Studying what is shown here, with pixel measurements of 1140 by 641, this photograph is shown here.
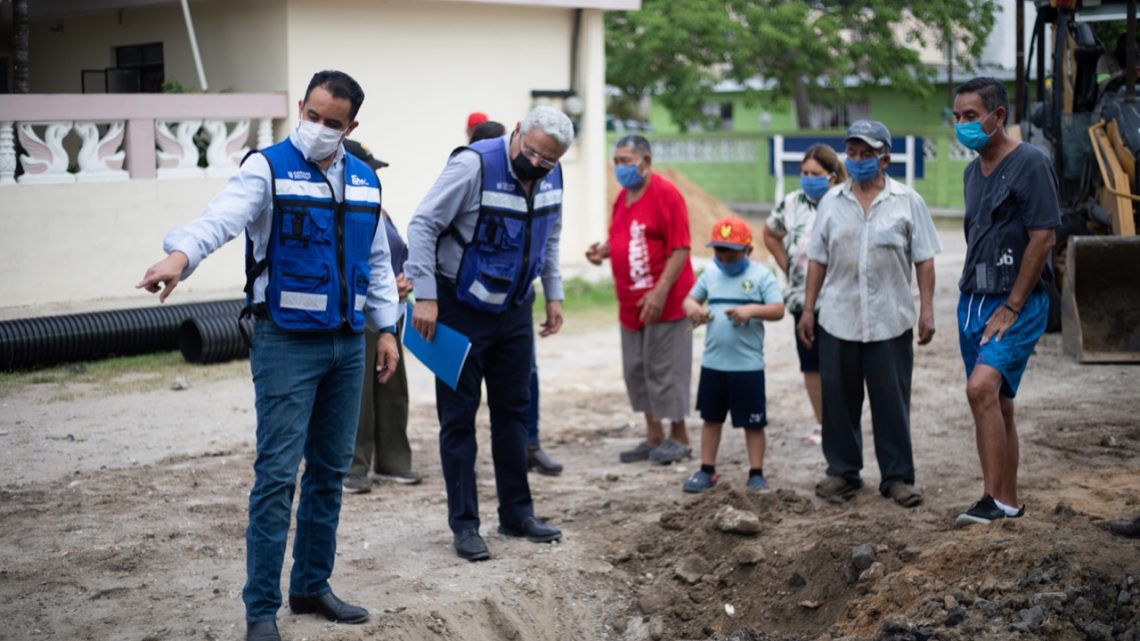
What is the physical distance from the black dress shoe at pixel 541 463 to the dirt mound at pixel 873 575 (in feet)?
4.56

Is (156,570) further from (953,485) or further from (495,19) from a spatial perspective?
(495,19)

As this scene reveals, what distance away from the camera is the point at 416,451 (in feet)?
28.5

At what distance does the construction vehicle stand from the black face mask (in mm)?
3351

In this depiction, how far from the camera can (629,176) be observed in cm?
809

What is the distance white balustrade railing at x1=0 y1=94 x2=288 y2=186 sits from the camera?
11.6 metres

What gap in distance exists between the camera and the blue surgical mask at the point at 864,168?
22.9 ft

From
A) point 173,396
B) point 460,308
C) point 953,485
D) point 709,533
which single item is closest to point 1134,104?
point 953,485

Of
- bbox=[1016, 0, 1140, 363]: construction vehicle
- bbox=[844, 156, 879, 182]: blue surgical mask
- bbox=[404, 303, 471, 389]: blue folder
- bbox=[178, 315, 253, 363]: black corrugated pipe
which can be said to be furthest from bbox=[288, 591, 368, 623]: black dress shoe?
bbox=[178, 315, 253, 363]: black corrugated pipe

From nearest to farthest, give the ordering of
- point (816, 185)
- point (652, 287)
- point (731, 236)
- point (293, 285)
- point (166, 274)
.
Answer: point (166, 274), point (293, 285), point (731, 236), point (816, 185), point (652, 287)

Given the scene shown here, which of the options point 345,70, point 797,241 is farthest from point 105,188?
point 797,241

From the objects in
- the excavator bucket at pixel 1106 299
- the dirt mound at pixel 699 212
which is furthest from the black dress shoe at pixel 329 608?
the dirt mound at pixel 699 212

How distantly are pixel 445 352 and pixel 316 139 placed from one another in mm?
1552

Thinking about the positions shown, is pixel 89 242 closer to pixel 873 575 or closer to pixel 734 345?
pixel 734 345

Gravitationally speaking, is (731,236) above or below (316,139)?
below
